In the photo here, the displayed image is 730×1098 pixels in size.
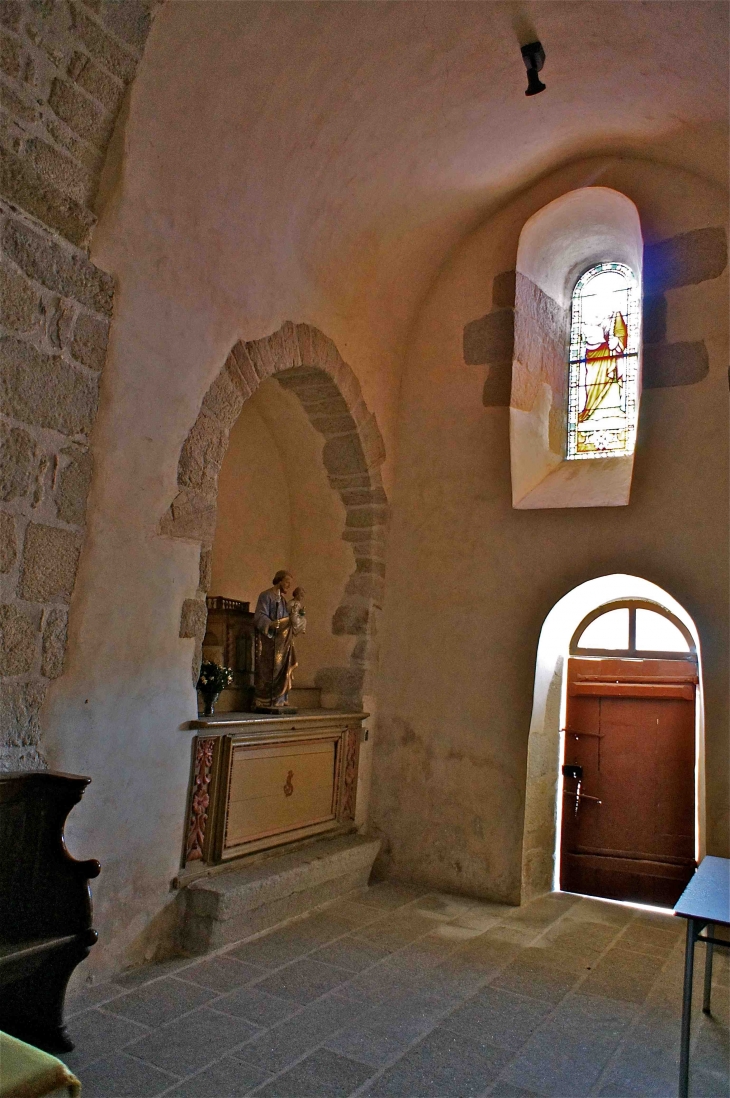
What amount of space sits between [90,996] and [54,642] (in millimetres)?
1355

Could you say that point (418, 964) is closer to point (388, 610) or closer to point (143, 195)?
point (388, 610)

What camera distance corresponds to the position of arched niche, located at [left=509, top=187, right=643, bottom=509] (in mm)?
5086

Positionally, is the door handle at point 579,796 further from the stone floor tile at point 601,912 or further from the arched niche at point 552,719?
the stone floor tile at point 601,912

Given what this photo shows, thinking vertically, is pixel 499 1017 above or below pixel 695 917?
below

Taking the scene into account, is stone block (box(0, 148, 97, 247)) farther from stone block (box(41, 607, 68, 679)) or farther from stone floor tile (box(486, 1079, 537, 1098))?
stone floor tile (box(486, 1079, 537, 1098))

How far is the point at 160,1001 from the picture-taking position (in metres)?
3.06

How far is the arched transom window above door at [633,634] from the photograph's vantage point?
223 inches

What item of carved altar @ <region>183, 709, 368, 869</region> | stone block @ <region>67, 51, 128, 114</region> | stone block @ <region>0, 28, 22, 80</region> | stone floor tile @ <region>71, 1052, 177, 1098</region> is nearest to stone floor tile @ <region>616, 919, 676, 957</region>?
carved altar @ <region>183, 709, 368, 869</region>

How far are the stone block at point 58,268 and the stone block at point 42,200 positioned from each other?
68mm

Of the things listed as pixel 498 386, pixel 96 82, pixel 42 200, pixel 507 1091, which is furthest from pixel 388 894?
pixel 96 82

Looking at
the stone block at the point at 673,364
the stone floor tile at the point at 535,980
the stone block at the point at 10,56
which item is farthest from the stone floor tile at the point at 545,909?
the stone block at the point at 10,56

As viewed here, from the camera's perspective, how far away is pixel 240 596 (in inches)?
219

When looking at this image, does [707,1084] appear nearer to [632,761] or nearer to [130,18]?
[632,761]

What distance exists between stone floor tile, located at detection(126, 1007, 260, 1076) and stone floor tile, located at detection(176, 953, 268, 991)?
0.81 ft
